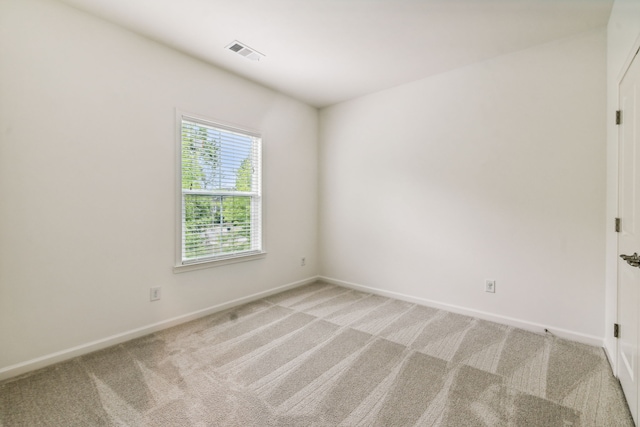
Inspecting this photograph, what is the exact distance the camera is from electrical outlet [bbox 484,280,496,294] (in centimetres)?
293

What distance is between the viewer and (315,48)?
277 cm

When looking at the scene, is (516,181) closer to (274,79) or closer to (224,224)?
(274,79)

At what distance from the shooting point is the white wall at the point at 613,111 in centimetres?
183

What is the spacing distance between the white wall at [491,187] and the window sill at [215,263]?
4.52 ft

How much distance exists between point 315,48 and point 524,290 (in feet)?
10.2

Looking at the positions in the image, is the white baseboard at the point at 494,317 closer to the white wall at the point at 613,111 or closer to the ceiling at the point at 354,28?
the white wall at the point at 613,111

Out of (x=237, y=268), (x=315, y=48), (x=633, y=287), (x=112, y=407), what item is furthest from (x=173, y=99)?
(x=633, y=287)

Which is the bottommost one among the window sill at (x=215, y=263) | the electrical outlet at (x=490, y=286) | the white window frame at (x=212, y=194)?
the electrical outlet at (x=490, y=286)

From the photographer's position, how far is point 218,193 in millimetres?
3170

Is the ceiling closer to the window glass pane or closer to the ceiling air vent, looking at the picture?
the ceiling air vent

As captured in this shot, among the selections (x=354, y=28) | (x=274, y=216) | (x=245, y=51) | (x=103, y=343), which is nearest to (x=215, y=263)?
(x=274, y=216)

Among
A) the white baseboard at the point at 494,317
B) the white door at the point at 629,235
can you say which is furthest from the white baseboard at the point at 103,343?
the white door at the point at 629,235

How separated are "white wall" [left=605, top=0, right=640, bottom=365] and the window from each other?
3.27 meters

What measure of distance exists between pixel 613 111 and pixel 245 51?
125 inches
